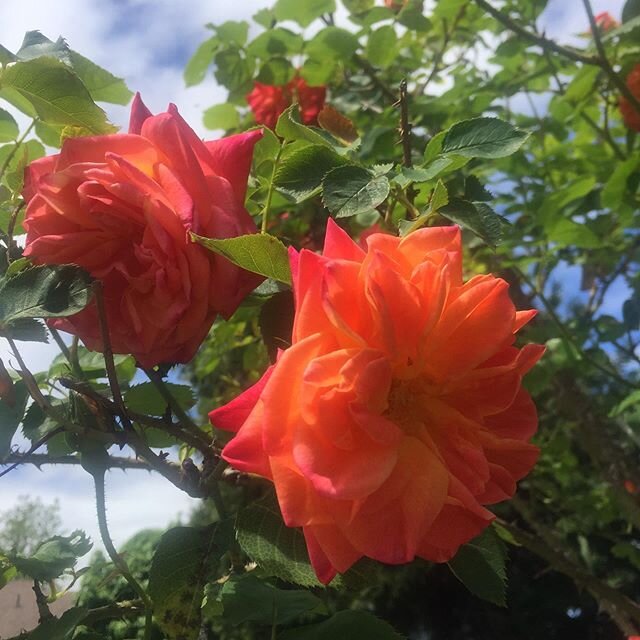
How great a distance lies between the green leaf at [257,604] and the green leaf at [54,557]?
15 cm

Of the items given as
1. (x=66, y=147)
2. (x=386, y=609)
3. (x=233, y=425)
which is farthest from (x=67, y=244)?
(x=386, y=609)

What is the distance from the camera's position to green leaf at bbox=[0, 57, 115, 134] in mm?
543

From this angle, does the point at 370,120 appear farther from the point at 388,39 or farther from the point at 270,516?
the point at 270,516

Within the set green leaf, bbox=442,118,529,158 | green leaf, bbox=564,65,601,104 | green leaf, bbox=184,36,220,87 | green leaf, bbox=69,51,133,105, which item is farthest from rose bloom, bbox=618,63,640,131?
green leaf, bbox=69,51,133,105

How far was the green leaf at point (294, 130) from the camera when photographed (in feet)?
2.03

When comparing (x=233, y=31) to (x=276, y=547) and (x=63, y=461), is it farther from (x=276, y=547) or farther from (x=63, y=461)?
(x=276, y=547)

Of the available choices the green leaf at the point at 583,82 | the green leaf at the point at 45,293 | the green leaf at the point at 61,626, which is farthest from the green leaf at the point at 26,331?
the green leaf at the point at 583,82

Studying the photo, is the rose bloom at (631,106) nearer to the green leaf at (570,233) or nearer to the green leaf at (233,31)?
the green leaf at (570,233)

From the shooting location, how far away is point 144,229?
517mm

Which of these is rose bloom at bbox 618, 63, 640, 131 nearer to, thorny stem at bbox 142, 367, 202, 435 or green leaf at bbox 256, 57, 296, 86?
green leaf at bbox 256, 57, 296, 86

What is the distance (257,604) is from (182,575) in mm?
89

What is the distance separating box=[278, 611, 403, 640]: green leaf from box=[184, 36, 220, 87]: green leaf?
1066mm

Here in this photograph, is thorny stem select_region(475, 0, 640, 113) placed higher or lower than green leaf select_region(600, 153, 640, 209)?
higher

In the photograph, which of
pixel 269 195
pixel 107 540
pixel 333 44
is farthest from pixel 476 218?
pixel 333 44
